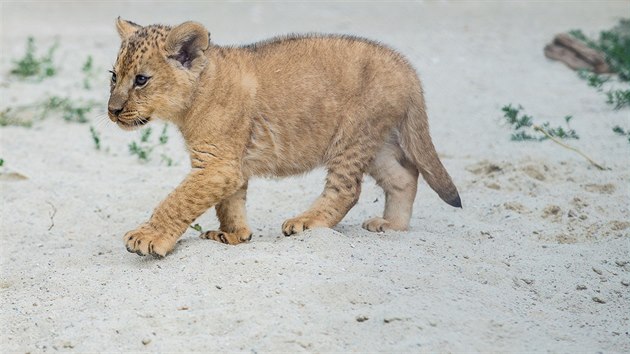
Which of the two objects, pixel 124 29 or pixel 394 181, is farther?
pixel 394 181

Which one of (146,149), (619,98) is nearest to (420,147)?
(146,149)

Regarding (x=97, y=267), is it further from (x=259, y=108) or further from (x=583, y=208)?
(x=583, y=208)

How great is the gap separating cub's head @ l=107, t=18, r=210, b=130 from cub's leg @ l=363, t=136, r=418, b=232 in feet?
4.42

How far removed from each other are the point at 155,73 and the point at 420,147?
5.85 ft

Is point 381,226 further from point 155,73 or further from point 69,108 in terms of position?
point 69,108

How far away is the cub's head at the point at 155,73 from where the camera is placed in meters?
5.61

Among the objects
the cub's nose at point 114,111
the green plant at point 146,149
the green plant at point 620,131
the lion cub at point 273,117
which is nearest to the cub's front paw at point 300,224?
the lion cub at point 273,117

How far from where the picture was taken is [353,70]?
621 centimetres

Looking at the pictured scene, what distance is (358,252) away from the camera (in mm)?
5328

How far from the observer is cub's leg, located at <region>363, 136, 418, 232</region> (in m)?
6.35

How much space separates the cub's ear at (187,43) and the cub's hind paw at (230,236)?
982mm

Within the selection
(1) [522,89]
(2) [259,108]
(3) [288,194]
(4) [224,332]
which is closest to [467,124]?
(1) [522,89]

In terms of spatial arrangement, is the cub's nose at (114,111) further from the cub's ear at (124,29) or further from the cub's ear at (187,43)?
the cub's ear at (124,29)

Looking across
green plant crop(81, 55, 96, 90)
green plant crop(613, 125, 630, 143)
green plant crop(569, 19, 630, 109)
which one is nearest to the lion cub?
green plant crop(613, 125, 630, 143)
